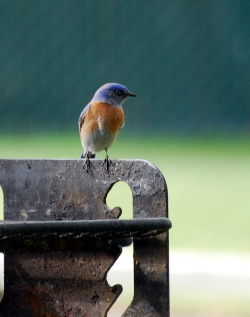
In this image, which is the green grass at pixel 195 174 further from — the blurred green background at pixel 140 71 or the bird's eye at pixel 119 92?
the bird's eye at pixel 119 92

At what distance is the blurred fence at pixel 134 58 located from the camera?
15.2m

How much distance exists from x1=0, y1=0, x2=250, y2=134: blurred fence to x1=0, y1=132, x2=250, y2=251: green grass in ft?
1.33

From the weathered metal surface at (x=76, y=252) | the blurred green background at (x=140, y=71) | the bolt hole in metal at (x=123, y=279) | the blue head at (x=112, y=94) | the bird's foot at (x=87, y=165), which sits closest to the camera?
the weathered metal surface at (x=76, y=252)

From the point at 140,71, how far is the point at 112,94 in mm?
10527

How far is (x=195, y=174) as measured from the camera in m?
14.3

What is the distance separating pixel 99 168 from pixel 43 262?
34cm

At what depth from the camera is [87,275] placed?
3172mm

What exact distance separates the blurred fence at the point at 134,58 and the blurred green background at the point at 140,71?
2 centimetres

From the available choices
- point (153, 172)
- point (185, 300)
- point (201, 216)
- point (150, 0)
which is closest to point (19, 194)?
point (153, 172)

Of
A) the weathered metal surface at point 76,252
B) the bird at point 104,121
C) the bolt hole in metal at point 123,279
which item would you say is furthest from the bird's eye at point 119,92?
the bolt hole in metal at point 123,279

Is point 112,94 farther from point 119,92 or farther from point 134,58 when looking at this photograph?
point 134,58

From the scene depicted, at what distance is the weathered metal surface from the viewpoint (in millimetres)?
3055

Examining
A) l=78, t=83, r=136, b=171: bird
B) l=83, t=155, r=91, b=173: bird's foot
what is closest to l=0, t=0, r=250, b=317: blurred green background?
l=78, t=83, r=136, b=171: bird

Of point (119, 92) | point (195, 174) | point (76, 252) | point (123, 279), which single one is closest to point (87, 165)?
point (76, 252)
